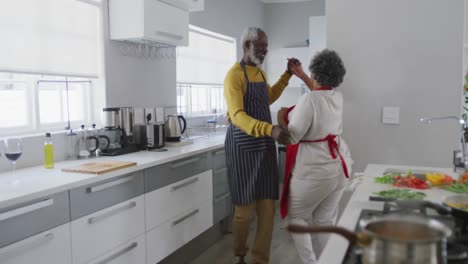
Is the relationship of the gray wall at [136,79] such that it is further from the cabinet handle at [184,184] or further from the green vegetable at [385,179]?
the green vegetable at [385,179]

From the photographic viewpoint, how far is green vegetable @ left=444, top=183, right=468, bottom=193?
5.42 ft

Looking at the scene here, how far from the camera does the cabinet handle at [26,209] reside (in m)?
1.75

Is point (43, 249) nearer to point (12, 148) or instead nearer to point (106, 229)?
point (106, 229)

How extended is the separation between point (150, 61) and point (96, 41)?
60cm

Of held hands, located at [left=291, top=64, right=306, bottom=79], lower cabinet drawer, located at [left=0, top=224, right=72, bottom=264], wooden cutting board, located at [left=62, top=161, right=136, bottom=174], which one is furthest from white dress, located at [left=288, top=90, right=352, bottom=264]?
lower cabinet drawer, located at [left=0, top=224, right=72, bottom=264]

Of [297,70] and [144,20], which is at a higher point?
[144,20]

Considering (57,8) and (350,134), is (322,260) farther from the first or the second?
(57,8)

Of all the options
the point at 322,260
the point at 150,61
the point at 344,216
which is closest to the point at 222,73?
the point at 150,61

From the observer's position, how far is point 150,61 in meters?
3.71

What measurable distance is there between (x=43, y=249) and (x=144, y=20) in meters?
1.75

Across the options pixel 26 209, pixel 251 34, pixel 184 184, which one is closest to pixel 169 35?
pixel 251 34

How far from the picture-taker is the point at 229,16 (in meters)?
5.27

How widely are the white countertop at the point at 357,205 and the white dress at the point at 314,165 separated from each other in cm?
26

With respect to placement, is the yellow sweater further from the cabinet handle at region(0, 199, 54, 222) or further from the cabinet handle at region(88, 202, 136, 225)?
the cabinet handle at region(0, 199, 54, 222)
